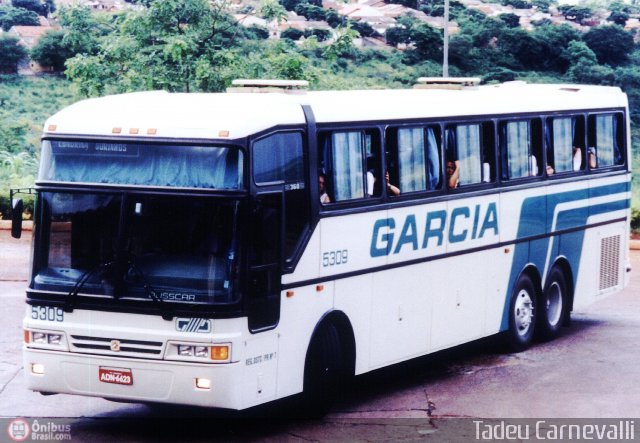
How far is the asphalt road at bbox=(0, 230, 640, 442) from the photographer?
11625 mm

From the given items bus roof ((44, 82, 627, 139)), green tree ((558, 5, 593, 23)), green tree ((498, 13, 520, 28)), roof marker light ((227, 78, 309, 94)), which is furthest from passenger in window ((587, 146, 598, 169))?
A: green tree ((558, 5, 593, 23))

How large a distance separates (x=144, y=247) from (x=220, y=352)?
1117mm

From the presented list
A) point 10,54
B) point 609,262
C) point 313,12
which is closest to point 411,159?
point 609,262

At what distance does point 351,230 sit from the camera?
12.3 meters

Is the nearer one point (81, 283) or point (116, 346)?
point (116, 346)

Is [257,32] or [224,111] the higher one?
[257,32]

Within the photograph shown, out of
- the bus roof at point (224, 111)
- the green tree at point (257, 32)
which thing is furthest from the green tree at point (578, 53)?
the bus roof at point (224, 111)

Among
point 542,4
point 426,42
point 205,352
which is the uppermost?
point 542,4

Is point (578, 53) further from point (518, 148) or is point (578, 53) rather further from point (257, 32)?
point (518, 148)

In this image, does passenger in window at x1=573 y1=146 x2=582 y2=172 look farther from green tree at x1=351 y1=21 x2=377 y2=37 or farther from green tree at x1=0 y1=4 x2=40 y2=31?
green tree at x1=0 y1=4 x2=40 y2=31

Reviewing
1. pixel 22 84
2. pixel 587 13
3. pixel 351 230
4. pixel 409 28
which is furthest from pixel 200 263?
pixel 587 13

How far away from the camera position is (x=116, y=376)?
35.2 ft

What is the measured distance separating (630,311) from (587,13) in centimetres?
4523

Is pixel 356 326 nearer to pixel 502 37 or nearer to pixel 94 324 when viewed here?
pixel 94 324
